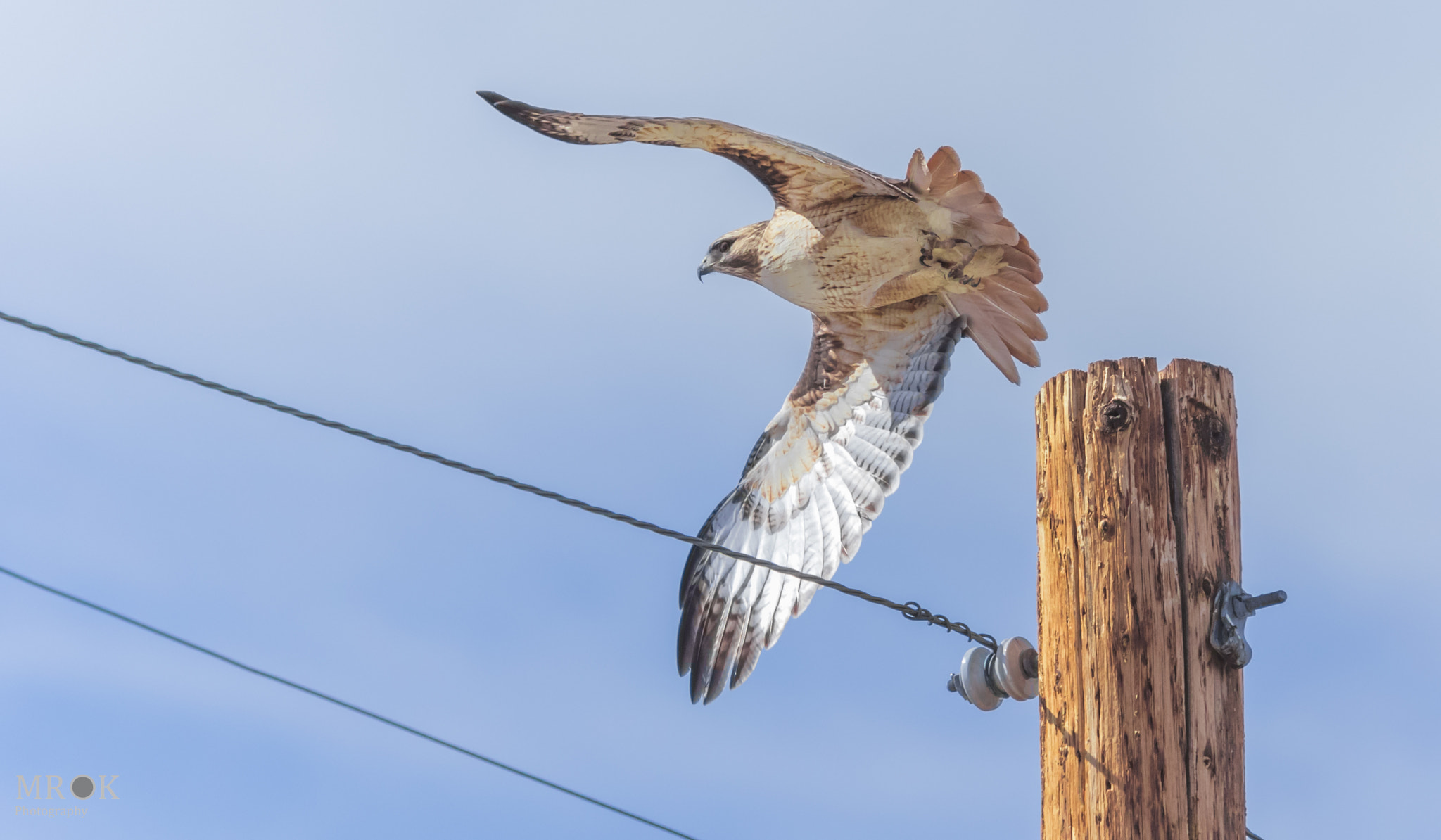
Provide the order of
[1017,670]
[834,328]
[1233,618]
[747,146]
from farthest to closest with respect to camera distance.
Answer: [834,328] < [747,146] < [1017,670] < [1233,618]

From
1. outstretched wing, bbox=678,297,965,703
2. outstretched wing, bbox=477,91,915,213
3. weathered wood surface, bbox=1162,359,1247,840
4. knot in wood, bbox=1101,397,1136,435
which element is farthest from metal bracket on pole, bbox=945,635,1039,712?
outstretched wing, bbox=477,91,915,213

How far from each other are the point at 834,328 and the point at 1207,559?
3900mm

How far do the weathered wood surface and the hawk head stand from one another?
385 cm

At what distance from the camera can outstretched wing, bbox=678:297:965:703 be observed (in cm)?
535

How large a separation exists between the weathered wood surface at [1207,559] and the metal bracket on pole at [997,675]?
41cm

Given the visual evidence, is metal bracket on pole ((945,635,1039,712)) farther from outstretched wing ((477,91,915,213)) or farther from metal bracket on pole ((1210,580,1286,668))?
outstretched wing ((477,91,915,213))

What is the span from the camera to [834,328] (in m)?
6.37

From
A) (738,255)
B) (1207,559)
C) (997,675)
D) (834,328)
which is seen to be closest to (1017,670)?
(997,675)

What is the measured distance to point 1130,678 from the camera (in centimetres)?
251

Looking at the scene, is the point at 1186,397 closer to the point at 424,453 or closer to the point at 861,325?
the point at 424,453

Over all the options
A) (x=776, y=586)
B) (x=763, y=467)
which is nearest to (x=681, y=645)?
(x=776, y=586)

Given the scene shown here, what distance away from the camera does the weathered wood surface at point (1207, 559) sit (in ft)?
8.09

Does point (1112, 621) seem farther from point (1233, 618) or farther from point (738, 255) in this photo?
point (738, 255)

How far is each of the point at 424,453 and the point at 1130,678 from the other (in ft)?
5.64
